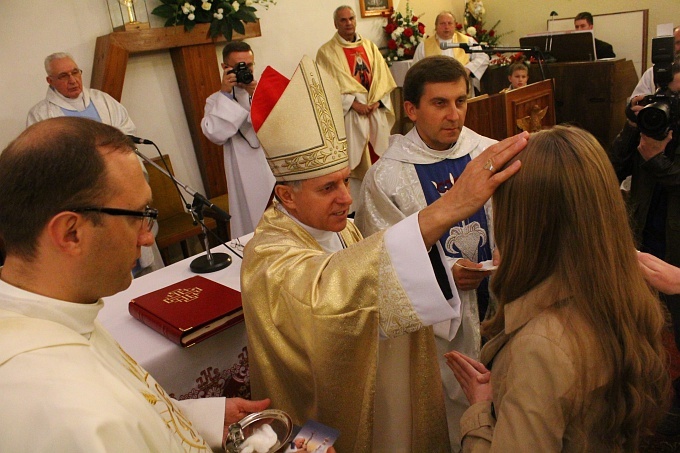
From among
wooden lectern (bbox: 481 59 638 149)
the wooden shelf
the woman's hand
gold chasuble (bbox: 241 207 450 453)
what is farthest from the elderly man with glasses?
wooden lectern (bbox: 481 59 638 149)

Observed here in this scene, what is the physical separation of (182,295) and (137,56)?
3.67 m

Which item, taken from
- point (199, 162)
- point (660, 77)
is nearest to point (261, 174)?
point (199, 162)

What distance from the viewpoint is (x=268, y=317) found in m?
1.46

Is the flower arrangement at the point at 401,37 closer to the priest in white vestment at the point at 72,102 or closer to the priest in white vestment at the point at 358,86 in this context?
the priest in white vestment at the point at 358,86

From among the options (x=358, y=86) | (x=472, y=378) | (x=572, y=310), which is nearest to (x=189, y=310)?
(x=472, y=378)

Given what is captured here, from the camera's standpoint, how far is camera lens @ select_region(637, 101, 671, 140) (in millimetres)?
2389

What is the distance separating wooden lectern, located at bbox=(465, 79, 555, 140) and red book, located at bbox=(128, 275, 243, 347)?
77.9 inches

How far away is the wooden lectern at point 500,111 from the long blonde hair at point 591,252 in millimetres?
2217

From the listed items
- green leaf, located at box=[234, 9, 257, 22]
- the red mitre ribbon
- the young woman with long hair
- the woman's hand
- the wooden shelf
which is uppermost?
green leaf, located at box=[234, 9, 257, 22]

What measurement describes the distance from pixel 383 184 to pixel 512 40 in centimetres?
739

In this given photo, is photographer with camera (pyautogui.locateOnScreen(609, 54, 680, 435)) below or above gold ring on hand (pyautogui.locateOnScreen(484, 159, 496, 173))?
below

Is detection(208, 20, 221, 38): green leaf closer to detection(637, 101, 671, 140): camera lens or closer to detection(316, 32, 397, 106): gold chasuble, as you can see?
detection(316, 32, 397, 106): gold chasuble

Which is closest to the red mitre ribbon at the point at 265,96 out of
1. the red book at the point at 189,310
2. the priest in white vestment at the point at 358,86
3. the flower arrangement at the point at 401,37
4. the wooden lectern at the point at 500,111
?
the red book at the point at 189,310

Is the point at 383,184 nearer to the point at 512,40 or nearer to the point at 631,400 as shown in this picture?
the point at 631,400
